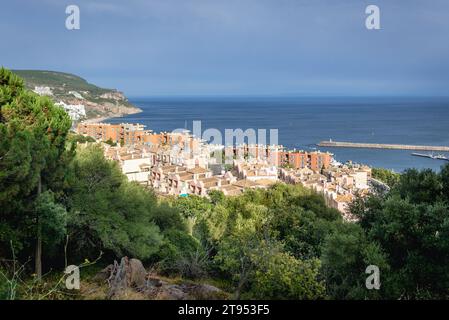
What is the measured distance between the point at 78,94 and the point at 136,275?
85991 mm

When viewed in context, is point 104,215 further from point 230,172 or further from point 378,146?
point 378,146

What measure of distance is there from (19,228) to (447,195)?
5.78 m

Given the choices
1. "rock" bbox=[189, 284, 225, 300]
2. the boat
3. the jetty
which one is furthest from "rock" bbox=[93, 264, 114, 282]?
the jetty

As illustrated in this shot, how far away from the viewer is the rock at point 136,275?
5.16 metres

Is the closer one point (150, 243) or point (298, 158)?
point (150, 243)

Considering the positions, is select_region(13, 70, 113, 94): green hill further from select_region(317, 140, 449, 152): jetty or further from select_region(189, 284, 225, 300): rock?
select_region(189, 284, 225, 300): rock

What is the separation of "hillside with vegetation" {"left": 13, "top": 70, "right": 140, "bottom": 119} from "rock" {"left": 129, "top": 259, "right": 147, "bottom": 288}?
72243 mm

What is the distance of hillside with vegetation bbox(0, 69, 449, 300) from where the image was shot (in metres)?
4.91

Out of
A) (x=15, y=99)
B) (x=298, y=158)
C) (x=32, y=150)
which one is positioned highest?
(x=15, y=99)

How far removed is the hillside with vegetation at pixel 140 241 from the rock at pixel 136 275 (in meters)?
0.02

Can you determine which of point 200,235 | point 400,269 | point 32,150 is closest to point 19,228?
point 32,150

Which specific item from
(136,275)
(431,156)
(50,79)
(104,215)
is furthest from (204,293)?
(50,79)
